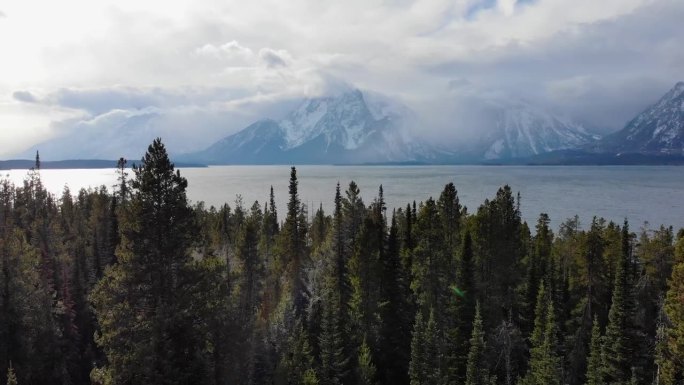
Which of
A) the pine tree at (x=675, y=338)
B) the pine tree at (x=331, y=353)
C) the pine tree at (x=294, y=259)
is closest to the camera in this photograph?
the pine tree at (x=675, y=338)

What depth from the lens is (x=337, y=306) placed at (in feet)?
150

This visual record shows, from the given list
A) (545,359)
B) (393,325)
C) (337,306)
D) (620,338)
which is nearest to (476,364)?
(545,359)

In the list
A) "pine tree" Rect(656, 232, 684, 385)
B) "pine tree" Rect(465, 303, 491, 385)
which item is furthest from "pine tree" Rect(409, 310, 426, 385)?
"pine tree" Rect(656, 232, 684, 385)

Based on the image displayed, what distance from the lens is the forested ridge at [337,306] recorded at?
23500 millimetres

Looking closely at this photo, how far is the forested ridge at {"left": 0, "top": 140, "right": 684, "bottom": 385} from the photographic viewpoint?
23500 millimetres

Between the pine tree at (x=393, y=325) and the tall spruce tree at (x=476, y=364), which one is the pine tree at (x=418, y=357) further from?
the pine tree at (x=393, y=325)

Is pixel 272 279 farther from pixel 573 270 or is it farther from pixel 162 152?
pixel 162 152

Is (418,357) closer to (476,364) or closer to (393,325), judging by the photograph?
(476,364)

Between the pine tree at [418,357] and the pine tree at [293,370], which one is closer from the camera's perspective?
the pine tree at [293,370]

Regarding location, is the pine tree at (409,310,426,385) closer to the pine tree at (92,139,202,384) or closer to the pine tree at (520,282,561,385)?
the pine tree at (520,282,561,385)

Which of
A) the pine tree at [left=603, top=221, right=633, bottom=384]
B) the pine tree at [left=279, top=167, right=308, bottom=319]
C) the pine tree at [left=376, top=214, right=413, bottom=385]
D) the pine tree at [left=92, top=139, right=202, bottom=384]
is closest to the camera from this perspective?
the pine tree at [left=92, top=139, right=202, bottom=384]

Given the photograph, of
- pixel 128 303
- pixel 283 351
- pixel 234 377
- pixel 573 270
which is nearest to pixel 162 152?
pixel 128 303

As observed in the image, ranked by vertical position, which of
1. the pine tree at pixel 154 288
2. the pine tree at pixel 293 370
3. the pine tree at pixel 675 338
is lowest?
the pine tree at pixel 293 370

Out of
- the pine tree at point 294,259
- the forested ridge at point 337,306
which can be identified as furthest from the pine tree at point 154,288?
the pine tree at point 294,259
